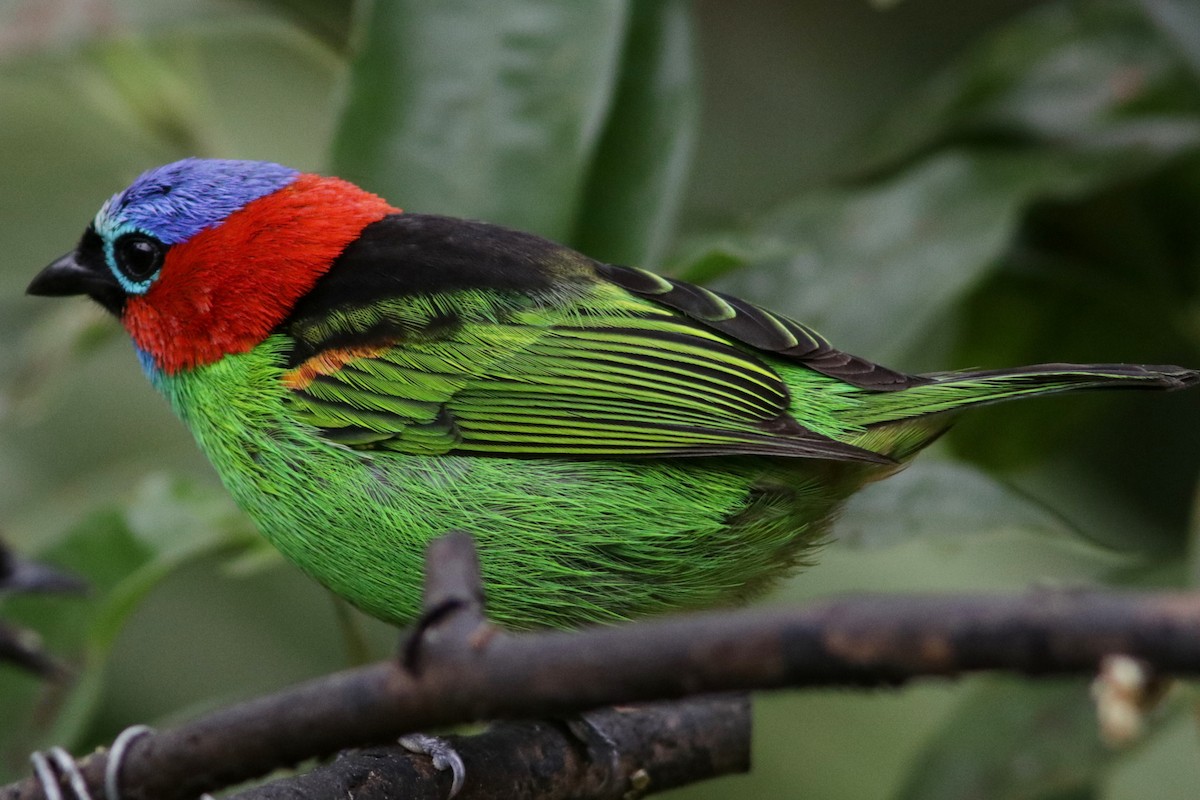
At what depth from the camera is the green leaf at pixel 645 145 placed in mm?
3164

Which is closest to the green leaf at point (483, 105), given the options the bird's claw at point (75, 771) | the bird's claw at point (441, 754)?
the bird's claw at point (441, 754)

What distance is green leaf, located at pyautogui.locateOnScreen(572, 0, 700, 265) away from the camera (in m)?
3.16

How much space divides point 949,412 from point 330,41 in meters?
2.12

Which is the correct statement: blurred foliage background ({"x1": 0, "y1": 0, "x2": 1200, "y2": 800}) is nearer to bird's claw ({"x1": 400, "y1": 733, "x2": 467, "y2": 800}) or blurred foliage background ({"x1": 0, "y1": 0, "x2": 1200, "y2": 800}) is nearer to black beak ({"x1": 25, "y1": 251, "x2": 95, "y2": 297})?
black beak ({"x1": 25, "y1": 251, "x2": 95, "y2": 297})

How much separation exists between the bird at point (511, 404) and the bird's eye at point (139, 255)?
12 millimetres

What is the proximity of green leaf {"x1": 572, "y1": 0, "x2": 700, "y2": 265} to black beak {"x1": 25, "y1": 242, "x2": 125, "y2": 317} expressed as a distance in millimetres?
1044

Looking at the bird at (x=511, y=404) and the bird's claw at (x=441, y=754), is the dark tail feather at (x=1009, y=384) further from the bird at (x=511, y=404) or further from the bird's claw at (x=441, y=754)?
the bird's claw at (x=441, y=754)

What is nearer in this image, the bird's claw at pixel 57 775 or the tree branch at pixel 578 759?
the bird's claw at pixel 57 775

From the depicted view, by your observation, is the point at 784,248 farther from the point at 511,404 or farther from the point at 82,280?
the point at 82,280

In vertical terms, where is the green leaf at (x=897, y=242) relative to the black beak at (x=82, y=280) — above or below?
above

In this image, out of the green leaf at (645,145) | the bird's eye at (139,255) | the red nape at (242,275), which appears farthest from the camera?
the green leaf at (645,145)

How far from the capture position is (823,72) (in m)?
4.86

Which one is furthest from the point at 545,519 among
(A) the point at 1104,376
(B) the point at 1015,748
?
(B) the point at 1015,748

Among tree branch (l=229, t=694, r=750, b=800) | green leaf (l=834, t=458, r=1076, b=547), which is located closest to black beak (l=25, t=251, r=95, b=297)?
tree branch (l=229, t=694, r=750, b=800)
